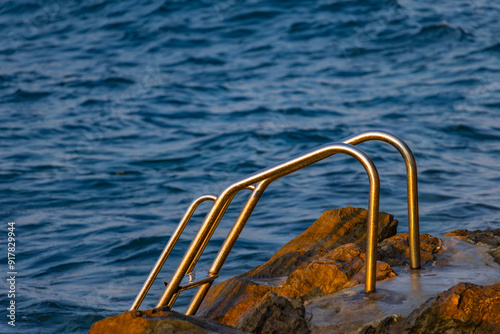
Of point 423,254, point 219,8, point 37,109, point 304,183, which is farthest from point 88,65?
point 423,254

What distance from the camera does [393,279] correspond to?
3.24 meters

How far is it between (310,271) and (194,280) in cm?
66

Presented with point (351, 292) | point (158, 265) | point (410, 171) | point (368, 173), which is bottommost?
point (351, 292)

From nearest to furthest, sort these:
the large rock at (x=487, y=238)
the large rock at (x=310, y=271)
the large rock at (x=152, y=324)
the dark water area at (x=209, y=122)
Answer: the large rock at (x=152, y=324) < the large rock at (x=310, y=271) < the large rock at (x=487, y=238) < the dark water area at (x=209, y=122)

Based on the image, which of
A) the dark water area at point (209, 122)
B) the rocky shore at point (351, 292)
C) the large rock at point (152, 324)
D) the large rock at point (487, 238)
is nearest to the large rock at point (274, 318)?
the rocky shore at point (351, 292)

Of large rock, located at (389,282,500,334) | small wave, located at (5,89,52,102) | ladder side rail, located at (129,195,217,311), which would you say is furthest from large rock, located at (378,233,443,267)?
small wave, located at (5,89,52,102)

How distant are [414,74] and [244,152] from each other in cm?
506

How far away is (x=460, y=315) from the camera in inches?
105

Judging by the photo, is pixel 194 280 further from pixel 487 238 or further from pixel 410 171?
pixel 487 238

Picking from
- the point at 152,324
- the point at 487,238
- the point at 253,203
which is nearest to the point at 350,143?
the point at 253,203

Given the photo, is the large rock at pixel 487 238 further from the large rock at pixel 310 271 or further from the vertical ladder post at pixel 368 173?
the vertical ladder post at pixel 368 173

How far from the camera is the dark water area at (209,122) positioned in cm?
637

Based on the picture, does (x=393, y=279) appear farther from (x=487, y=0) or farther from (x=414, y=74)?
(x=487, y=0)

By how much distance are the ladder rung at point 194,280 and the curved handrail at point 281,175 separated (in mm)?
36
